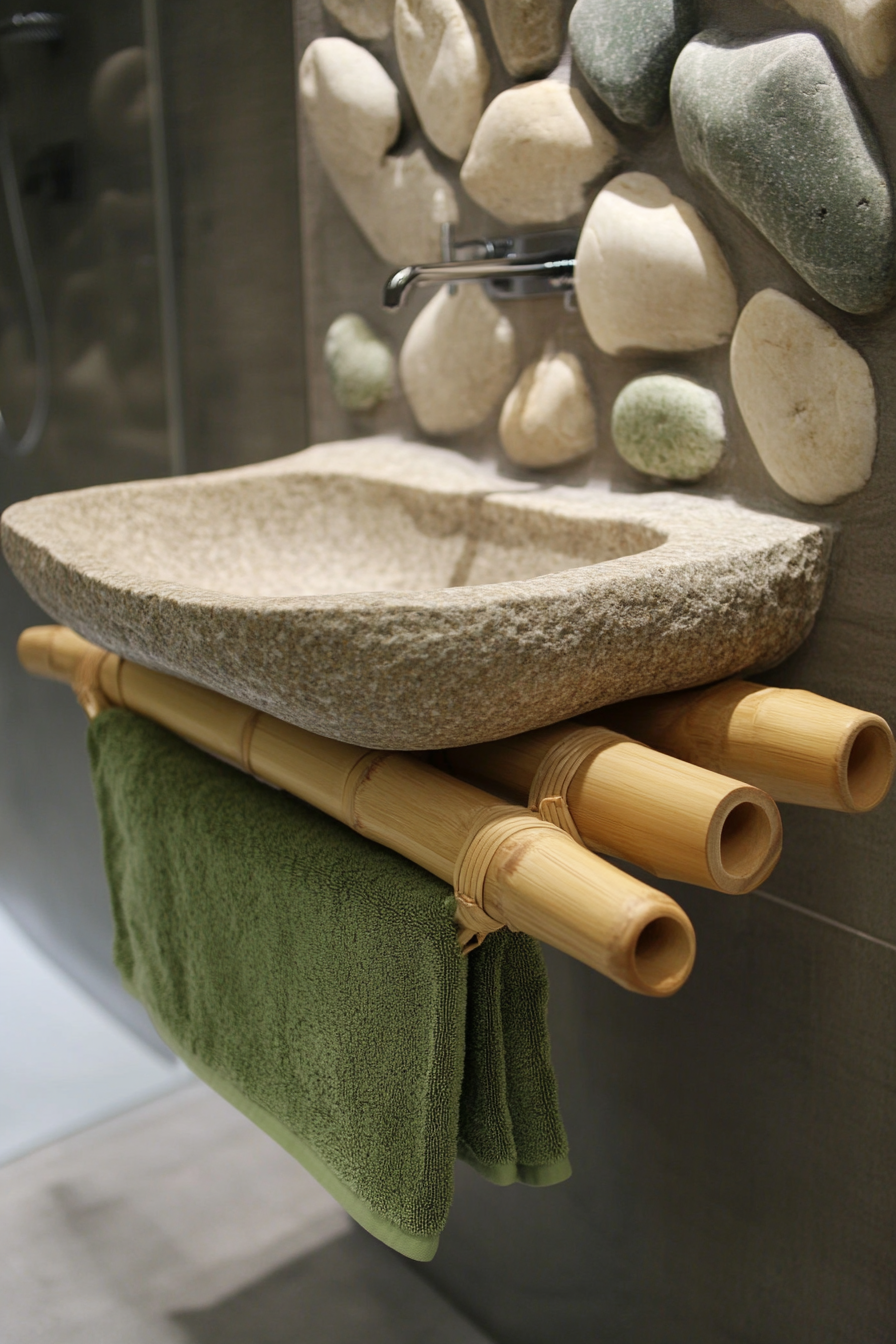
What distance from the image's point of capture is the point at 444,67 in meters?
0.99

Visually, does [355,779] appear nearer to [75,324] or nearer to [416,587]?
[416,587]

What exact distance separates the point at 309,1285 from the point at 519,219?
1183mm

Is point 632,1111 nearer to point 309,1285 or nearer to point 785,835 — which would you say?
point 785,835

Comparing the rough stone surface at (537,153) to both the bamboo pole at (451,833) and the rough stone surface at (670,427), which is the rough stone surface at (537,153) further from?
the bamboo pole at (451,833)

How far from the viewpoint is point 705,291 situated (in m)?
0.82

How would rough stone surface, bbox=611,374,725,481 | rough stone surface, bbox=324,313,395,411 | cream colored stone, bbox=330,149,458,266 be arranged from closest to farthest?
rough stone surface, bbox=611,374,725,481, cream colored stone, bbox=330,149,458,266, rough stone surface, bbox=324,313,395,411

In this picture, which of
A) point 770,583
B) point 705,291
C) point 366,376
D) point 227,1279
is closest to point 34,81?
point 366,376

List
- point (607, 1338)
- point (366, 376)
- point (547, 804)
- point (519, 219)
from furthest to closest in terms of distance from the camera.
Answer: point (366, 376) → point (607, 1338) → point (519, 219) → point (547, 804)

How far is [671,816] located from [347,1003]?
0.29 metres

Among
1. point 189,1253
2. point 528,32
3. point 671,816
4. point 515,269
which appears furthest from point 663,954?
point 189,1253

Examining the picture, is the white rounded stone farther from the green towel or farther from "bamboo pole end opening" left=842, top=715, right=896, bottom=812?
"bamboo pole end opening" left=842, top=715, right=896, bottom=812

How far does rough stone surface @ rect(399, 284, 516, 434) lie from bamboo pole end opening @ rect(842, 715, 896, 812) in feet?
1.79

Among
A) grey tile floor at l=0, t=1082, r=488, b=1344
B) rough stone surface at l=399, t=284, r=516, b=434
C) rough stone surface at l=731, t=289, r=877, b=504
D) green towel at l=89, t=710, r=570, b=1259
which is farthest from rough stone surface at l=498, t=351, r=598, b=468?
grey tile floor at l=0, t=1082, r=488, b=1344

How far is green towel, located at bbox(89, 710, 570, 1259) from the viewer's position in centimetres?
68
